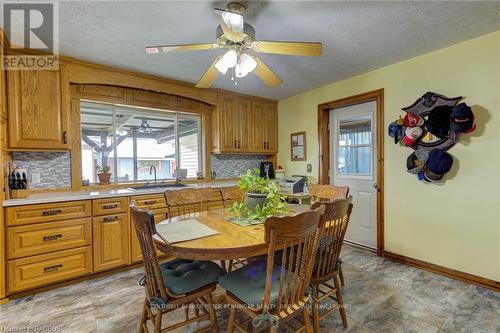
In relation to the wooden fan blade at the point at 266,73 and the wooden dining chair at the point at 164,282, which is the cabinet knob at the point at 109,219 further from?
the wooden fan blade at the point at 266,73

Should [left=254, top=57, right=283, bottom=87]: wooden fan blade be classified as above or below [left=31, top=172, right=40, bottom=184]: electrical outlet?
above

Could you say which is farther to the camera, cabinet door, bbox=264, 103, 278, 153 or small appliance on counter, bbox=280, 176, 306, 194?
cabinet door, bbox=264, 103, 278, 153

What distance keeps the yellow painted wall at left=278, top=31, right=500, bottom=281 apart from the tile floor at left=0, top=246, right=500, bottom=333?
1.14 ft

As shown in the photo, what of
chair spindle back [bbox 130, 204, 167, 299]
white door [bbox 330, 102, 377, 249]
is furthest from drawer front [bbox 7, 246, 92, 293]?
white door [bbox 330, 102, 377, 249]

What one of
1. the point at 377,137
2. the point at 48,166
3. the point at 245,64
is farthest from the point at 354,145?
the point at 48,166

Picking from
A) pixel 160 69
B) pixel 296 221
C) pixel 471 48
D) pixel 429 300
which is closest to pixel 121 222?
pixel 160 69

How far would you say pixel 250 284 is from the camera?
1484mm

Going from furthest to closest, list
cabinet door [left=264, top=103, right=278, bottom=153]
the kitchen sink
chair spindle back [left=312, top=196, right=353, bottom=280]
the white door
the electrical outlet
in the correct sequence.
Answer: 1. cabinet door [left=264, top=103, right=278, bottom=153]
2. the white door
3. the kitchen sink
4. the electrical outlet
5. chair spindle back [left=312, top=196, right=353, bottom=280]

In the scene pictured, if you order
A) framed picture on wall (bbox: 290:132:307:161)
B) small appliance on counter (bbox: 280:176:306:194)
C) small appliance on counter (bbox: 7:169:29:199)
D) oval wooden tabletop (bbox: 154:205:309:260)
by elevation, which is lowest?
oval wooden tabletop (bbox: 154:205:309:260)

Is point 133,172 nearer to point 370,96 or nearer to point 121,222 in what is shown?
point 121,222

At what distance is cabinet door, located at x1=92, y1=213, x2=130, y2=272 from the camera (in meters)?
2.62

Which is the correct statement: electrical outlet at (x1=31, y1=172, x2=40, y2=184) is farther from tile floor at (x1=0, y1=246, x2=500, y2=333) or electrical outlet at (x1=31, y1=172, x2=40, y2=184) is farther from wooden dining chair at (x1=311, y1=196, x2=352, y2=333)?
wooden dining chair at (x1=311, y1=196, x2=352, y2=333)

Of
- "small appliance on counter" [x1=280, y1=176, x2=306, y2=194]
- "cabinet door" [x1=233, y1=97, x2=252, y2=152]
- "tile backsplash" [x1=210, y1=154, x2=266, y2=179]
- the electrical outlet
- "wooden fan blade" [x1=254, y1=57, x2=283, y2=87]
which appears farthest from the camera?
"tile backsplash" [x1=210, y1=154, x2=266, y2=179]

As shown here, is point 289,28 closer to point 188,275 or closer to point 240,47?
Answer: point 240,47
